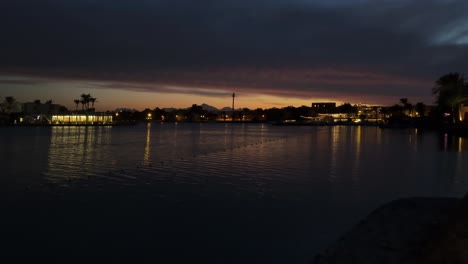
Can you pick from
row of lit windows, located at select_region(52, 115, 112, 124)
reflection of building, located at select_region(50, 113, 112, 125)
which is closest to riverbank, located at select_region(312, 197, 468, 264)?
reflection of building, located at select_region(50, 113, 112, 125)

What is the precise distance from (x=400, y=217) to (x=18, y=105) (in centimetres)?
16199

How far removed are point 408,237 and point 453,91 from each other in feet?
312

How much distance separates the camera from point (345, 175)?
24031mm

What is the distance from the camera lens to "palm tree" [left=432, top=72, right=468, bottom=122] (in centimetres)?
8819

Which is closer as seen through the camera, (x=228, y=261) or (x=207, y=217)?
(x=228, y=261)

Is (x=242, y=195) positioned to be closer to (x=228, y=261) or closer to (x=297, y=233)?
(x=297, y=233)

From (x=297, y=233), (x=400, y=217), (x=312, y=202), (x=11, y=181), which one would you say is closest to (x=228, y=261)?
(x=297, y=233)

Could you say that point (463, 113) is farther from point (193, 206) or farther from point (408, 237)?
point (408, 237)

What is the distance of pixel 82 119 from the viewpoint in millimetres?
160250

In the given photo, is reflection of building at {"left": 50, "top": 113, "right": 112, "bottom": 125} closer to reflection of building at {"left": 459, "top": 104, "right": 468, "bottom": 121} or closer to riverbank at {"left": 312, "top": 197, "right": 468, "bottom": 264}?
reflection of building at {"left": 459, "top": 104, "right": 468, "bottom": 121}

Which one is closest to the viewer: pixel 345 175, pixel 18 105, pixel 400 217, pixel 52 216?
pixel 400 217

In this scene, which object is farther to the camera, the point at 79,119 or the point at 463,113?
the point at 79,119

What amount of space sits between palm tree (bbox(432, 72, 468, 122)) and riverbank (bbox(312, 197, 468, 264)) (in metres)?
87.7

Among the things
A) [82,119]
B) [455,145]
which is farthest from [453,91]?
[82,119]
